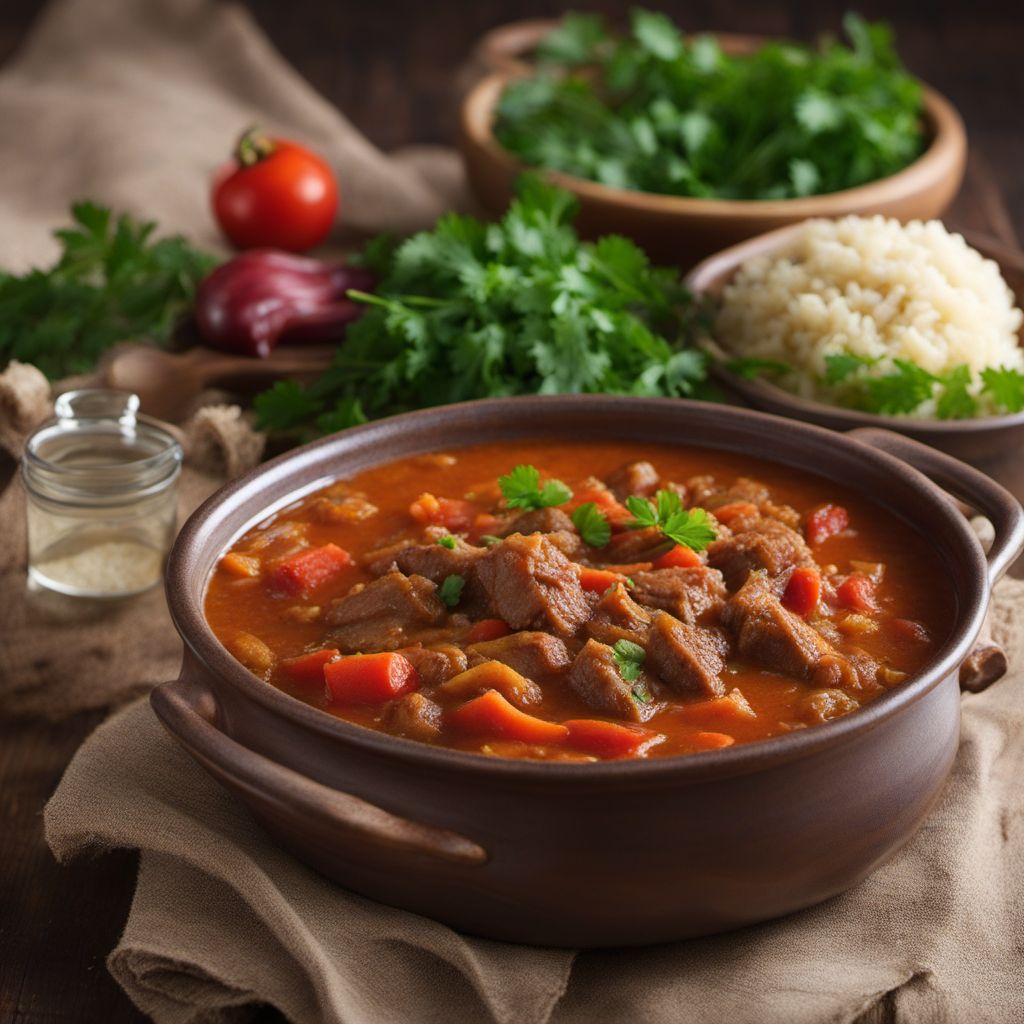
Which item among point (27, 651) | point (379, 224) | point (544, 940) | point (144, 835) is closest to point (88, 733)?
point (27, 651)

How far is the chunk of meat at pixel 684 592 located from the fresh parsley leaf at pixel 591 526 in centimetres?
23

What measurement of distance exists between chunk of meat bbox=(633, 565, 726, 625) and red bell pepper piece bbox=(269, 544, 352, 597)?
0.73 metres

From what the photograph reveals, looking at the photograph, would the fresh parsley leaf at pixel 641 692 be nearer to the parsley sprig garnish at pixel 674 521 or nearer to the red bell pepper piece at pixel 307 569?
the parsley sprig garnish at pixel 674 521

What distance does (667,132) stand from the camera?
7.00 meters

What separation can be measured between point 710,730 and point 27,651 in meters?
2.11

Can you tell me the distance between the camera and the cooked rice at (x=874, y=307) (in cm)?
520

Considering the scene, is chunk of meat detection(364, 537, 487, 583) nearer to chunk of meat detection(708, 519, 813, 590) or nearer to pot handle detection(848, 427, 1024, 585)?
chunk of meat detection(708, 519, 813, 590)

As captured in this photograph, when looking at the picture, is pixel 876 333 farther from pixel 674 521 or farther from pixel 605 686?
pixel 605 686

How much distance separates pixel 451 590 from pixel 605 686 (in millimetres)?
519

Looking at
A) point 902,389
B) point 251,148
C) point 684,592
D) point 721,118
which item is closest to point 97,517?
point 684,592

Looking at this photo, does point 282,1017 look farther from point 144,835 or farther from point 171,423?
point 171,423

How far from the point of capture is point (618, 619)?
350 centimetres

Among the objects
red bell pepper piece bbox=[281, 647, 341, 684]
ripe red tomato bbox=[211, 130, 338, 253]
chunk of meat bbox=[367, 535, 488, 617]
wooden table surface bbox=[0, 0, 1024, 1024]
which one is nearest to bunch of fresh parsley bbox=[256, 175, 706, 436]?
chunk of meat bbox=[367, 535, 488, 617]

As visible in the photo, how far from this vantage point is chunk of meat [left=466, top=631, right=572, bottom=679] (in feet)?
11.1
